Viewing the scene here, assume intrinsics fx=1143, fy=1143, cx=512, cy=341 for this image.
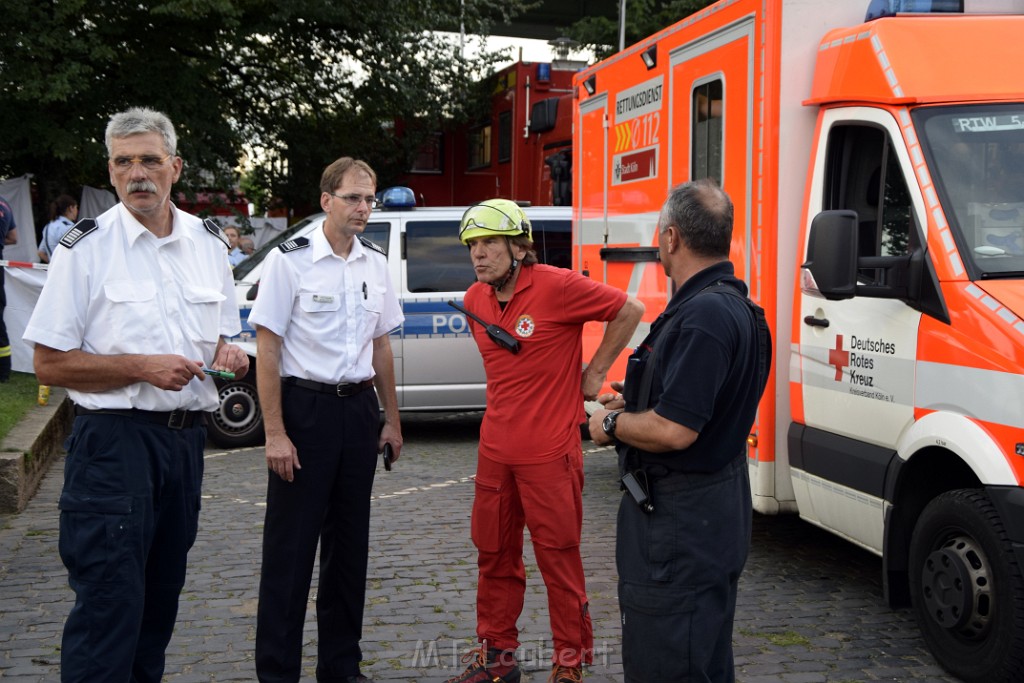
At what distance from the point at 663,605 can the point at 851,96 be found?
10.2 feet

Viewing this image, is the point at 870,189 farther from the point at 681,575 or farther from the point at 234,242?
the point at 234,242

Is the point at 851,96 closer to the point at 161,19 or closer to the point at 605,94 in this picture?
the point at 605,94

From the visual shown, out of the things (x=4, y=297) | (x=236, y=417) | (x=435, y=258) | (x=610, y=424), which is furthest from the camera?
(x=4, y=297)

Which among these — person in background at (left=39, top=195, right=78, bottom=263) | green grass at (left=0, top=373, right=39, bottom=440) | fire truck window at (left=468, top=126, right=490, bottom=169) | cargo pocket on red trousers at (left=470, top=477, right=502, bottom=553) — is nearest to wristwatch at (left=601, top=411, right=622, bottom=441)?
cargo pocket on red trousers at (left=470, top=477, right=502, bottom=553)

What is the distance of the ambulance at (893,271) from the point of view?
14.7ft

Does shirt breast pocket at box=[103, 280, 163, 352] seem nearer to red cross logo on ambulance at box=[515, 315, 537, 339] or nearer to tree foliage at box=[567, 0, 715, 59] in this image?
red cross logo on ambulance at box=[515, 315, 537, 339]

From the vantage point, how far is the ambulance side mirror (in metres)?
4.77

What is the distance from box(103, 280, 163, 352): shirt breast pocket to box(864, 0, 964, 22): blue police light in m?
3.81

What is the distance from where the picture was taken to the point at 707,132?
21.5 feet

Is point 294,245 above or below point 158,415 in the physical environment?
above

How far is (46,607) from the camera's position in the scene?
18.7 feet

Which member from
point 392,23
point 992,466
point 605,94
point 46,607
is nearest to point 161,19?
point 392,23

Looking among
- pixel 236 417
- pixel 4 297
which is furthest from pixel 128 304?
pixel 4 297

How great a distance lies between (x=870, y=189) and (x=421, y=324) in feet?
18.6
